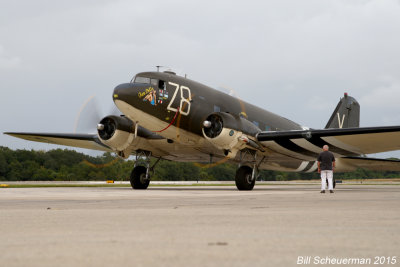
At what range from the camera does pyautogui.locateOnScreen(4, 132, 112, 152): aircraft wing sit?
27.8m

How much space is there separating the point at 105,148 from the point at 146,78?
9126 millimetres

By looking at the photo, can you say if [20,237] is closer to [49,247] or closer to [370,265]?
[49,247]

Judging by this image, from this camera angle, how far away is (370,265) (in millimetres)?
3281

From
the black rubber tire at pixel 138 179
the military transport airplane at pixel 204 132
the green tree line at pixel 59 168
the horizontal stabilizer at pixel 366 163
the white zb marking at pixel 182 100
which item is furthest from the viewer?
the green tree line at pixel 59 168

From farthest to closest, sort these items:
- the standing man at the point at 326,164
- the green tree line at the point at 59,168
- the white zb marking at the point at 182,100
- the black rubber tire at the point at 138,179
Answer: the green tree line at the point at 59,168 < the black rubber tire at the point at 138,179 < the white zb marking at the point at 182,100 < the standing man at the point at 326,164

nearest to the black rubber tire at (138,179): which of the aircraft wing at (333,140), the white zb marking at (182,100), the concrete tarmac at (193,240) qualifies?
the white zb marking at (182,100)

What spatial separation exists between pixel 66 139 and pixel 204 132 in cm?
1089

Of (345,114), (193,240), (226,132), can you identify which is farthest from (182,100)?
(193,240)

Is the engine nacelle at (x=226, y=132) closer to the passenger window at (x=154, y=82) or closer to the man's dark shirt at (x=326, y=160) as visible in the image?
the passenger window at (x=154, y=82)

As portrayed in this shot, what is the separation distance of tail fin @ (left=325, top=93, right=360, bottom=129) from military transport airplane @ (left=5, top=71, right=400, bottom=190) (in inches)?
324

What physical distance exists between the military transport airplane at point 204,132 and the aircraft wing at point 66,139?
150 inches

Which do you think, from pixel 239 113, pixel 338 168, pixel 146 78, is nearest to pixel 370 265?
pixel 146 78

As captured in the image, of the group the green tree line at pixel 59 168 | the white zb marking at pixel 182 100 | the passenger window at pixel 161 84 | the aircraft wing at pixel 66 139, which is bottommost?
the green tree line at pixel 59 168

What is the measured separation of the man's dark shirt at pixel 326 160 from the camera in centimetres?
1717
